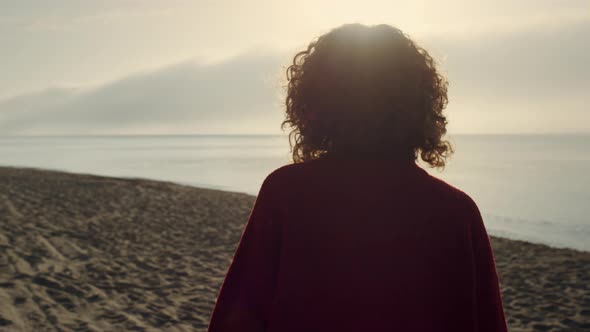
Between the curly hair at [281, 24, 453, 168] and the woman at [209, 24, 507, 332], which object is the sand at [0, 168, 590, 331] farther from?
the curly hair at [281, 24, 453, 168]

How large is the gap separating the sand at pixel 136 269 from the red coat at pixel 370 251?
4264mm

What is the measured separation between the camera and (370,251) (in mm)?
1528

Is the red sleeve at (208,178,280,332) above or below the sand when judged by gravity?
above

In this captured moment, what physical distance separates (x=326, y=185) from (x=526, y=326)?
5668mm

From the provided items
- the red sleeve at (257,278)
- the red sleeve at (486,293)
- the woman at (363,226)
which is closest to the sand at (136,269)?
the red sleeve at (257,278)

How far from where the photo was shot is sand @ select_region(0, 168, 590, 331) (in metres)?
5.62

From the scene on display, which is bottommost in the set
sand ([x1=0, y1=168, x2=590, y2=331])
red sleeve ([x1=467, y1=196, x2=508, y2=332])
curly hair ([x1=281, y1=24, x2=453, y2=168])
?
sand ([x1=0, y1=168, x2=590, y2=331])

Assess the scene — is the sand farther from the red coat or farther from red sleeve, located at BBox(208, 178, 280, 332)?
the red coat

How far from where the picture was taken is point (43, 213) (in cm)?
1097

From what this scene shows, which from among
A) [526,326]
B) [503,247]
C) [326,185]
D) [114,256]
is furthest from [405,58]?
[503,247]

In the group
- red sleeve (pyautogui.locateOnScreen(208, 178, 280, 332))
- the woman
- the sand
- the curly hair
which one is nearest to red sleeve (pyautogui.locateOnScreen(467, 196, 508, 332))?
the woman

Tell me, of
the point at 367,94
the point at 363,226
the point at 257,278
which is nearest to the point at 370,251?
the point at 363,226

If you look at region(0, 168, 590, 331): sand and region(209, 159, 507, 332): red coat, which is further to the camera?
region(0, 168, 590, 331): sand

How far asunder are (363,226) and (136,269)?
6.79m
